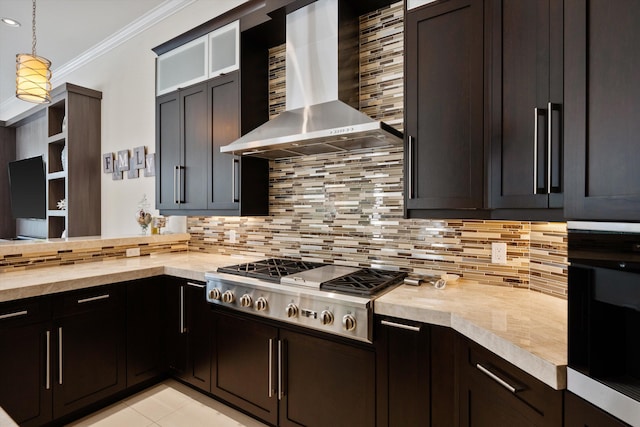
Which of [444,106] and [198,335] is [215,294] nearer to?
[198,335]

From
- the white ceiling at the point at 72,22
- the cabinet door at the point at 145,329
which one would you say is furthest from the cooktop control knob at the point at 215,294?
the white ceiling at the point at 72,22

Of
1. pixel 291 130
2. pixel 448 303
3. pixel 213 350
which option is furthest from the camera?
pixel 213 350

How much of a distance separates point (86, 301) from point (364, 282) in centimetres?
→ 185

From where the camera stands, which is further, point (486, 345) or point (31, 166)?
point (31, 166)

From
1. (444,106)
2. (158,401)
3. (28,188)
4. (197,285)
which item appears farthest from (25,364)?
(28,188)

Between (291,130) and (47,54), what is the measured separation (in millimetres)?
4535

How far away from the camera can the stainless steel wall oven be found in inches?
33.0

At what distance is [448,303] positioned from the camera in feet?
5.32

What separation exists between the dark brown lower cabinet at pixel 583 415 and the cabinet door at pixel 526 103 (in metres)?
0.72

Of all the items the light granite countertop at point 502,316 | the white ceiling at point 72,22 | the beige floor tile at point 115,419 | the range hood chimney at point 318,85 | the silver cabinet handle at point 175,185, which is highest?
the white ceiling at point 72,22

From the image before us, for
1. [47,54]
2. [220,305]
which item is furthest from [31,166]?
[220,305]

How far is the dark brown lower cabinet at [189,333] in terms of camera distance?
95.0 inches

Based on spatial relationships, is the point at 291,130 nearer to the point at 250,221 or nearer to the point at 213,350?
the point at 250,221

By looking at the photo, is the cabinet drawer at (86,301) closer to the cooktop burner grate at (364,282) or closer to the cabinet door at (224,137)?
the cabinet door at (224,137)
